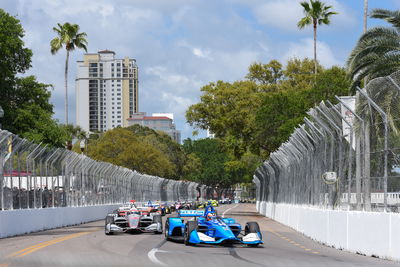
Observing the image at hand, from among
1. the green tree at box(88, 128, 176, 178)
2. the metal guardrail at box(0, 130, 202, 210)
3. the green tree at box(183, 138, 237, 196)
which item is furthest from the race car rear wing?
the green tree at box(183, 138, 237, 196)

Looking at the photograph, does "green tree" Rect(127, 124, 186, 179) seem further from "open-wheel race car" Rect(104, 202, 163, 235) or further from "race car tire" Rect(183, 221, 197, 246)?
"race car tire" Rect(183, 221, 197, 246)

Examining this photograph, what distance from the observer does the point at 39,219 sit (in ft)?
92.1

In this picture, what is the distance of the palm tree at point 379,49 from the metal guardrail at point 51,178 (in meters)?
11.2

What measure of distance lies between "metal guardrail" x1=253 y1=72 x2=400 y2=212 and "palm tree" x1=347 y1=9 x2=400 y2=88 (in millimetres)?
2903

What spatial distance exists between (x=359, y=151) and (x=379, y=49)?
8.26 meters

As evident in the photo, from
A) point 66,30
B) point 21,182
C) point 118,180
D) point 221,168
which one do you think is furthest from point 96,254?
point 221,168

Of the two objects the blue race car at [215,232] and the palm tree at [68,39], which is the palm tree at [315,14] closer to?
the palm tree at [68,39]

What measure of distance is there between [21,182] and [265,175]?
32.6 m

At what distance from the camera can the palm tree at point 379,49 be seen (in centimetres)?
2544

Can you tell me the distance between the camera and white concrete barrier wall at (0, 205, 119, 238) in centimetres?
2406

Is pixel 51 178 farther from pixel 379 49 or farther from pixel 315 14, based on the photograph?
pixel 315 14

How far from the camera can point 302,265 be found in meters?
14.1

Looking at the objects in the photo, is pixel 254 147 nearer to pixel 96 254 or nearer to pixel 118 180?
pixel 118 180

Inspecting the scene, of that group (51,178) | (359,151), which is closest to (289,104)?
(51,178)
